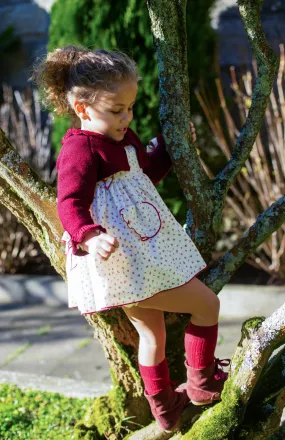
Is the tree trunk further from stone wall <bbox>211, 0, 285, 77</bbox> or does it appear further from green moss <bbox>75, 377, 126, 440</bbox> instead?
stone wall <bbox>211, 0, 285, 77</bbox>

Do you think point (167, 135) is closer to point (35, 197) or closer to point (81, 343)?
point (35, 197)

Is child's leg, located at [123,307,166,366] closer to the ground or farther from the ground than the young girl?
closer to the ground

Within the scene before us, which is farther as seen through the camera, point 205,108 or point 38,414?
point 205,108

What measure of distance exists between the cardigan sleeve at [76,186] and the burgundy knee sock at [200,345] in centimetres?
56

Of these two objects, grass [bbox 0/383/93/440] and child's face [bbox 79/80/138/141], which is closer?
child's face [bbox 79/80/138/141]

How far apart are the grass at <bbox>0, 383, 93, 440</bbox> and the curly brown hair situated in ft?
4.84

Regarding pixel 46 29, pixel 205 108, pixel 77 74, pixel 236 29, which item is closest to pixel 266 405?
pixel 77 74

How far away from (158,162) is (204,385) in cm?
85

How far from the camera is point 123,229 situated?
7.06 ft

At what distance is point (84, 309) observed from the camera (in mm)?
2189

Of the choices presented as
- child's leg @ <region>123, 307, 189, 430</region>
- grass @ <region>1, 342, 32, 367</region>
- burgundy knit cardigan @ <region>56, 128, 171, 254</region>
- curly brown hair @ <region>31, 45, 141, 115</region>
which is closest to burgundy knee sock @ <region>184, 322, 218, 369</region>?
child's leg @ <region>123, 307, 189, 430</region>

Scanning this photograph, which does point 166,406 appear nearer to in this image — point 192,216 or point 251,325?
point 251,325

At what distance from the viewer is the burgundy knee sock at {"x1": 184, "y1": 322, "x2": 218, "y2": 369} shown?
2.28m

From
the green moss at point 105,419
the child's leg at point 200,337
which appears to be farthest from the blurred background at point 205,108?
the child's leg at point 200,337
